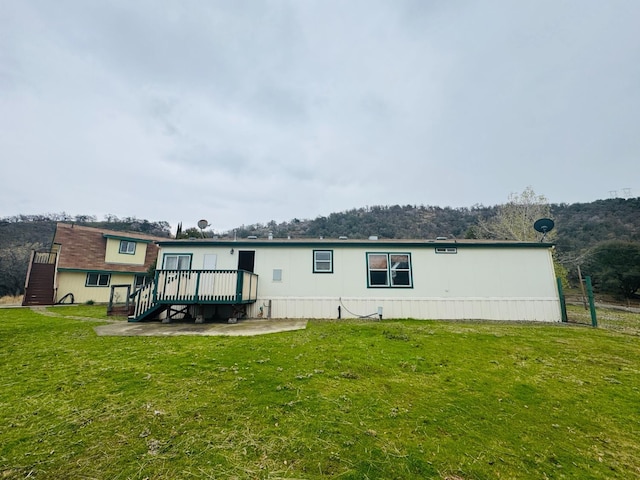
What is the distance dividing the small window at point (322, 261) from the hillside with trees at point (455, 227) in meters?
5.15

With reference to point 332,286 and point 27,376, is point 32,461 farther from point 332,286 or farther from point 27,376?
point 332,286

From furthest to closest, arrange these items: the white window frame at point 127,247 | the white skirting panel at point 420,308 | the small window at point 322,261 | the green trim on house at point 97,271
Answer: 1. the white window frame at point 127,247
2. the green trim on house at point 97,271
3. the small window at point 322,261
4. the white skirting panel at point 420,308

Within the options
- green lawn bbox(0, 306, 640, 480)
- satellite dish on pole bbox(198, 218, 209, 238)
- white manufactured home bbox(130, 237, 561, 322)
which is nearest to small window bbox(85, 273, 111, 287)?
satellite dish on pole bbox(198, 218, 209, 238)

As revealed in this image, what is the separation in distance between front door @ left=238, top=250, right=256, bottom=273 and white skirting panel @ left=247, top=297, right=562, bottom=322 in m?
1.60

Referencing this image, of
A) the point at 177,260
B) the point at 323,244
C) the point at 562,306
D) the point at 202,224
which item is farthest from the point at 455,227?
the point at 177,260

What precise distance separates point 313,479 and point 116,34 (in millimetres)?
17382

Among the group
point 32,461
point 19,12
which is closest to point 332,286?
point 32,461

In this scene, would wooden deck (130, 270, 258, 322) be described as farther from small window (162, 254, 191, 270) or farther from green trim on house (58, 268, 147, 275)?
green trim on house (58, 268, 147, 275)

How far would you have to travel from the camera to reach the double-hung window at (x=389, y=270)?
1140cm

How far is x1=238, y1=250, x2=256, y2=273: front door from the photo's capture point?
11.7 meters

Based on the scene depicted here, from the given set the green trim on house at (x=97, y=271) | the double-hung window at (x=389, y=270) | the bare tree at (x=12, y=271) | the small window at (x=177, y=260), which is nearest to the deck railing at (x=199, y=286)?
the small window at (x=177, y=260)

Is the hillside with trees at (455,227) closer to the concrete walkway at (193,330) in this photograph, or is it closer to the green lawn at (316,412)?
the concrete walkway at (193,330)

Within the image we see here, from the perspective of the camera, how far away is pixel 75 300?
18.8 m

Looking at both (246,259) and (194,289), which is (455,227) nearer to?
(246,259)
